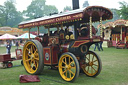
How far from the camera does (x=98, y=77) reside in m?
5.26

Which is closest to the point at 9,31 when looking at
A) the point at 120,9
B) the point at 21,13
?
the point at 120,9

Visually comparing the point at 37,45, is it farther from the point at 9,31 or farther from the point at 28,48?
the point at 9,31

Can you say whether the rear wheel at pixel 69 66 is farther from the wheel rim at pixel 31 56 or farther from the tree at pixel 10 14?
the tree at pixel 10 14

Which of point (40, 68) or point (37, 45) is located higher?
point (37, 45)

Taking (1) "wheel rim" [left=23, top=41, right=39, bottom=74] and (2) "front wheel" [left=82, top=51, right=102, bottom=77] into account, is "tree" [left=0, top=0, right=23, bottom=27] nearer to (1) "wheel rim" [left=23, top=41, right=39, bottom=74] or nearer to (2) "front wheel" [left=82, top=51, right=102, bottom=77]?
(1) "wheel rim" [left=23, top=41, right=39, bottom=74]

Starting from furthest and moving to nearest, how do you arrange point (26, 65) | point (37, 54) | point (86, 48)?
point (26, 65)
point (37, 54)
point (86, 48)

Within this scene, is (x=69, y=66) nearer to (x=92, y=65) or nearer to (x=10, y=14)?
(x=92, y=65)

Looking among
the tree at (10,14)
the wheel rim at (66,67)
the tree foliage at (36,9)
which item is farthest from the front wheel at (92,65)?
the tree at (10,14)

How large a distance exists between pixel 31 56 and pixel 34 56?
17cm

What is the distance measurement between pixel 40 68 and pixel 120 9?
20.9 meters

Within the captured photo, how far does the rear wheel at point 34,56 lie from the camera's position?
5377 mm

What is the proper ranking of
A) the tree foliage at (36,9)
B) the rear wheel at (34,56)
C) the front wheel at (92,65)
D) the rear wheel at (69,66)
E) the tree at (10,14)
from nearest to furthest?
the rear wheel at (69,66) < the front wheel at (92,65) < the rear wheel at (34,56) < the tree at (10,14) < the tree foliage at (36,9)

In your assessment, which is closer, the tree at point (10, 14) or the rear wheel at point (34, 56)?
the rear wheel at point (34, 56)

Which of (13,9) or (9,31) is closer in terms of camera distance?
(9,31)
